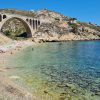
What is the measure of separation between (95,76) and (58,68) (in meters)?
7.73

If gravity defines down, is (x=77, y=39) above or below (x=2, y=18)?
below

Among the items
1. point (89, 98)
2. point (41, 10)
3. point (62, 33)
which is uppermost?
point (41, 10)

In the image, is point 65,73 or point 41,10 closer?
point 65,73

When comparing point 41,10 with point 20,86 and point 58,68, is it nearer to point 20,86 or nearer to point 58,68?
point 58,68

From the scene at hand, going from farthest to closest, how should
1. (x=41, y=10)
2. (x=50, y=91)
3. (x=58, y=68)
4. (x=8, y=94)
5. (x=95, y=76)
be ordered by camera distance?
(x=41, y=10)
(x=58, y=68)
(x=95, y=76)
(x=50, y=91)
(x=8, y=94)

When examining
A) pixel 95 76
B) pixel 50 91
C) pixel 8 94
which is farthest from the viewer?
pixel 95 76

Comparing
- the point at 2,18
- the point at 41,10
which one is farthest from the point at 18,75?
the point at 41,10

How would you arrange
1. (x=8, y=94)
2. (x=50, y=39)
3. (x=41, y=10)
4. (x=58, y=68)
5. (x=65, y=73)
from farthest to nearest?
(x=41, y=10)
(x=50, y=39)
(x=58, y=68)
(x=65, y=73)
(x=8, y=94)

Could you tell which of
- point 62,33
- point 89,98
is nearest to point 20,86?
point 89,98

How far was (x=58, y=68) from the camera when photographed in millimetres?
38844

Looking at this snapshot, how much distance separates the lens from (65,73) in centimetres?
3472

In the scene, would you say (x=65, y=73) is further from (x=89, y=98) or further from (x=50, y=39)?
(x=50, y=39)

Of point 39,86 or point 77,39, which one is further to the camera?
point 77,39

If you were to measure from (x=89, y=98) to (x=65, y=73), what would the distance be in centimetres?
1160
